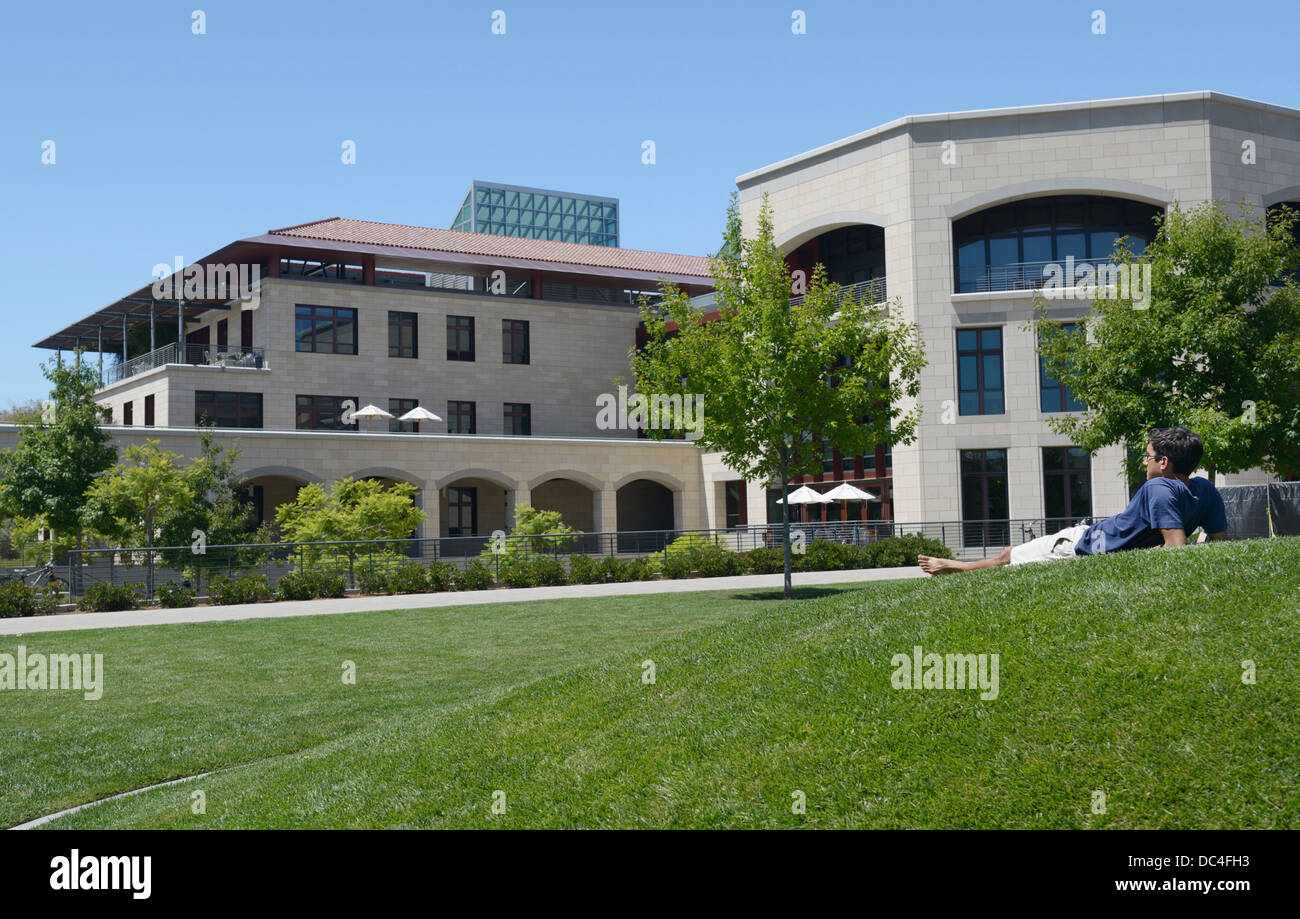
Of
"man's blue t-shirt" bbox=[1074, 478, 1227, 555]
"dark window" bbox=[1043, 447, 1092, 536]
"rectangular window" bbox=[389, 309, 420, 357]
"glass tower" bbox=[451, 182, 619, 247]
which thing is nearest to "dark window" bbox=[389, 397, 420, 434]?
"rectangular window" bbox=[389, 309, 420, 357]

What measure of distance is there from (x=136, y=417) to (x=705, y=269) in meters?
26.6

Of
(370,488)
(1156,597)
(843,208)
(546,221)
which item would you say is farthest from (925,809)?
(546,221)

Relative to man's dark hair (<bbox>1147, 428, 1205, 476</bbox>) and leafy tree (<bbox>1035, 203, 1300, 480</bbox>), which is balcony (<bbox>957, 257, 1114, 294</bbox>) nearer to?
leafy tree (<bbox>1035, 203, 1300, 480</bbox>)

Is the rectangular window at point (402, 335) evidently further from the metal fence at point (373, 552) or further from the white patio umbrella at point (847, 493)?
the white patio umbrella at point (847, 493)

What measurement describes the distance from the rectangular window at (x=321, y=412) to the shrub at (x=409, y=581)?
56.2 ft

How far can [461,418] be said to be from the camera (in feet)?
152

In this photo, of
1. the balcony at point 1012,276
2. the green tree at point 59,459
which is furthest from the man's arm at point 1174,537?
the balcony at point 1012,276

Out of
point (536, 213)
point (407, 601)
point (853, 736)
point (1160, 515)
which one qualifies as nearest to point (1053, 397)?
point (407, 601)

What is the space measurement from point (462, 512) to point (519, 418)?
492 cm

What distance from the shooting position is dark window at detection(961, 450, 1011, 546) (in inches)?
1452

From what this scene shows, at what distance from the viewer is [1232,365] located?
852 inches

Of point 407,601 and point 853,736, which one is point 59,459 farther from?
point 853,736

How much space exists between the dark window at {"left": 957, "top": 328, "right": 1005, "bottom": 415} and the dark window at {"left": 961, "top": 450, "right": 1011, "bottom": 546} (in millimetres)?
1611
